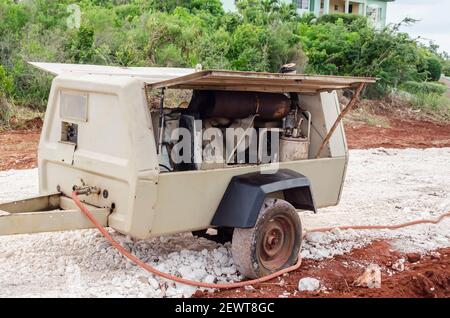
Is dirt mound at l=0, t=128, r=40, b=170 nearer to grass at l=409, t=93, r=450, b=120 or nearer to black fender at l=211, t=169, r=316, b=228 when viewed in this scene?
black fender at l=211, t=169, r=316, b=228

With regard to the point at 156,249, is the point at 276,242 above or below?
above

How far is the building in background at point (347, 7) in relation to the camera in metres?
41.9

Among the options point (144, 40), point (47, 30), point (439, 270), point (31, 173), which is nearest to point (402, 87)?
point (144, 40)

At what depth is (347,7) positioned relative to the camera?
148ft

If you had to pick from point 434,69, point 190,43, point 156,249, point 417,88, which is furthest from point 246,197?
point 434,69

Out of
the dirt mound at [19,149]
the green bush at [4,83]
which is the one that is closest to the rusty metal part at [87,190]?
the dirt mound at [19,149]

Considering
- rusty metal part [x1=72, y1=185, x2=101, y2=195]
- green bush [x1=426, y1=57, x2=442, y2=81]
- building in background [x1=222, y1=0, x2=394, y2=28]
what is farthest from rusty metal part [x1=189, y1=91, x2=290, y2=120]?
building in background [x1=222, y1=0, x2=394, y2=28]

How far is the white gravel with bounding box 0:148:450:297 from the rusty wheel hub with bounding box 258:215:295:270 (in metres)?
0.32

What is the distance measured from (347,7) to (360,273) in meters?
42.0

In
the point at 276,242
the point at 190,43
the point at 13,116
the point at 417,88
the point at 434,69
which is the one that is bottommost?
the point at 276,242

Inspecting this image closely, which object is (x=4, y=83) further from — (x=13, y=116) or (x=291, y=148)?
(x=291, y=148)

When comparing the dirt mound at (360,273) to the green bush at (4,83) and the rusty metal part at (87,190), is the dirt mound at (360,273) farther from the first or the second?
the green bush at (4,83)

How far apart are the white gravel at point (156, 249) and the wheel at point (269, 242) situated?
25 centimetres

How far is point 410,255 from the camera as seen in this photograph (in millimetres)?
6223
